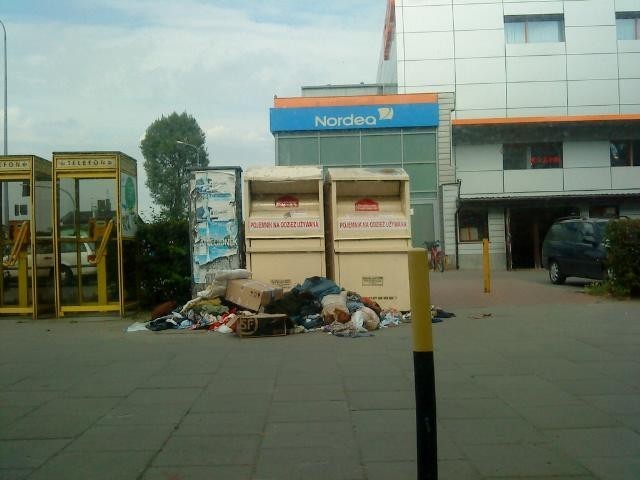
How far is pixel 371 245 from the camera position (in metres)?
11.5

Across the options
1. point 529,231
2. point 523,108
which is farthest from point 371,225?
point 523,108

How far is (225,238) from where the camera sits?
11953 mm

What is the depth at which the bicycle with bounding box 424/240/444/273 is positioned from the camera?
27625 millimetres

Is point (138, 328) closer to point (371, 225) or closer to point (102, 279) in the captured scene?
point (102, 279)

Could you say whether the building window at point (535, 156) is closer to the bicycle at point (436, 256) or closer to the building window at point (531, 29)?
the bicycle at point (436, 256)

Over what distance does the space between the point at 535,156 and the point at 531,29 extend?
707 centimetres

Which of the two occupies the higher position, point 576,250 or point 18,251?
point 18,251

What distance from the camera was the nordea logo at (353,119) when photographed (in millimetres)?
28344

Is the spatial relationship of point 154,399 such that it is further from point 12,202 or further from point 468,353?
point 12,202

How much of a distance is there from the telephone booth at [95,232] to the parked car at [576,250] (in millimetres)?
10189

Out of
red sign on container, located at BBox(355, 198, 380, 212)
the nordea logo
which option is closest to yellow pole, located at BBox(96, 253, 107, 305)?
red sign on container, located at BBox(355, 198, 380, 212)

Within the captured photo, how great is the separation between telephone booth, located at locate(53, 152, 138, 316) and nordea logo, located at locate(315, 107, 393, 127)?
53.6ft

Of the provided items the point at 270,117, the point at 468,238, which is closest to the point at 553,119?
the point at 468,238

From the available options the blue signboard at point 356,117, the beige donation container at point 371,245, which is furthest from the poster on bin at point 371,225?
the blue signboard at point 356,117
